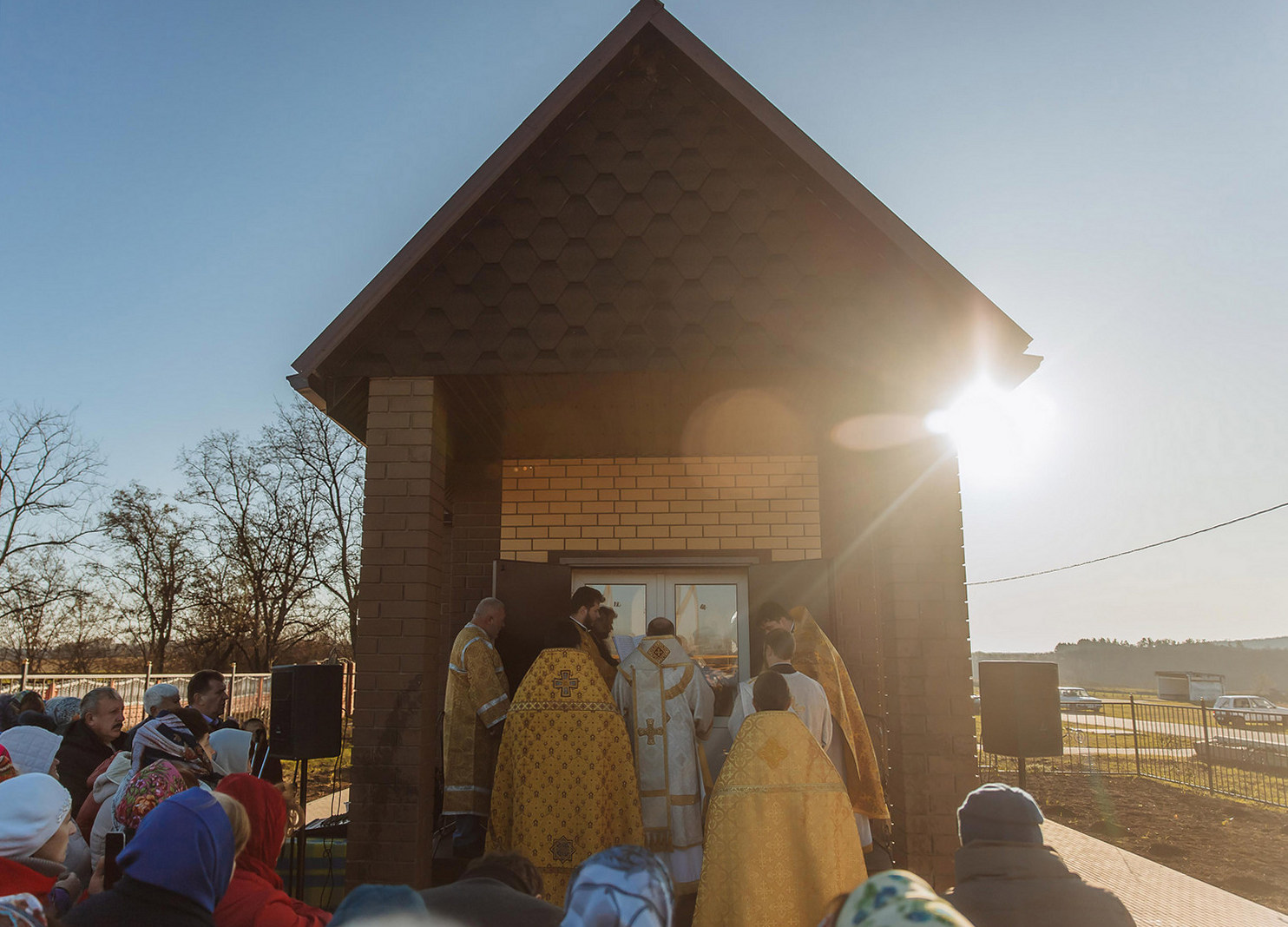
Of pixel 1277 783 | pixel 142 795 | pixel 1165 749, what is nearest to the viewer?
pixel 142 795

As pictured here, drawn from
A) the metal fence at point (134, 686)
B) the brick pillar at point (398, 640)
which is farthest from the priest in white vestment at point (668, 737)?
the metal fence at point (134, 686)

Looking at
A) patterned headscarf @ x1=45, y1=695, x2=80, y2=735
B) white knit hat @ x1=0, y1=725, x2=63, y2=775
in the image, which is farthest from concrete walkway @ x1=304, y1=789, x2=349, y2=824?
white knit hat @ x1=0, y1=725, x2=63, y2=775

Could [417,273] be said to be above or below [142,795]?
above

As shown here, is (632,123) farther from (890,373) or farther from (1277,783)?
(1277,783)

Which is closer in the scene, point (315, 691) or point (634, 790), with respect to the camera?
point (634, 790)

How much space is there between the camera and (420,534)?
5723 millimetres

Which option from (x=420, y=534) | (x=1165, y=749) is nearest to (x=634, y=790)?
(x=420, y=534)

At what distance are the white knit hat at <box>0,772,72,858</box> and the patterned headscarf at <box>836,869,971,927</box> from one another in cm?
317

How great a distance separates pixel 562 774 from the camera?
5.51 m

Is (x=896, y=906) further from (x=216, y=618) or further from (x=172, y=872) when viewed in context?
(x=216, y=618)

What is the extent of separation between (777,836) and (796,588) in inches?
152

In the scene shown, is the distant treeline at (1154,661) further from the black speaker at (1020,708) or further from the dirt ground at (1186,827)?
the black speaker at (1020,708)

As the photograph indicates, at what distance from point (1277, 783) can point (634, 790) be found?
60.9ft

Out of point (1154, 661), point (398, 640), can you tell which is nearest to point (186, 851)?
point (398, 640)
